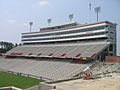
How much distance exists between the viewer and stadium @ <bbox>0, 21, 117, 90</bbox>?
1715 inches

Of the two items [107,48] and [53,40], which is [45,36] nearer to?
[53,40]

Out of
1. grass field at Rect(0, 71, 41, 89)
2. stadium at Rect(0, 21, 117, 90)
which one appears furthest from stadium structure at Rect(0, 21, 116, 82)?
grass field at Rect(0, 71, 41, 89)

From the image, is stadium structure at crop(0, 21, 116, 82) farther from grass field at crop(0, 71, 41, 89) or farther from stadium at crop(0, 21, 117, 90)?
grass field at crop(0, 71, 41, 89)

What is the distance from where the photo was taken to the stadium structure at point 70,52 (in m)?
44.0

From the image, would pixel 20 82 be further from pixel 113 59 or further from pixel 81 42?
pixel 81 42

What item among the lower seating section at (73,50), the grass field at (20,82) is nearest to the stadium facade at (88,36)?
the lower seating section at (73,50)

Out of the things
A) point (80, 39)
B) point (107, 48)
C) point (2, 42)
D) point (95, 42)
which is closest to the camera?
point (107, 48)

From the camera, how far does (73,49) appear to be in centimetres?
5553

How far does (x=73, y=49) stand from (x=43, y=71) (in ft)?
41.2

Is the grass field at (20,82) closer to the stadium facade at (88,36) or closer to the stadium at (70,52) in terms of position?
the stadium at (70,52)

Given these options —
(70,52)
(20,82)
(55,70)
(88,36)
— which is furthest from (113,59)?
(20,82)

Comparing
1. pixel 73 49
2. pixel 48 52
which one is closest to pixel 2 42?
pixel 48 52

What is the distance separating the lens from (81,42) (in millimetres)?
58688

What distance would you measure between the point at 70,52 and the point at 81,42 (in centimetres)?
623
